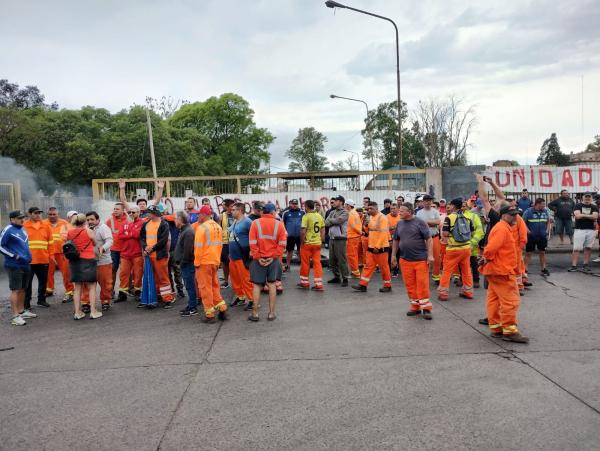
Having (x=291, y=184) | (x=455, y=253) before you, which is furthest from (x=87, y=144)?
(x=455, y=253)

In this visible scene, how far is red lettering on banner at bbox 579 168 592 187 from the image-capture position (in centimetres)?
1499

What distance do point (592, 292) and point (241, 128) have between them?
4255cm

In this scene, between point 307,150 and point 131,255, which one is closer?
point 131,255

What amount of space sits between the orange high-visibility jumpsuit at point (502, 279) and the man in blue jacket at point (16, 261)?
6.85 metres

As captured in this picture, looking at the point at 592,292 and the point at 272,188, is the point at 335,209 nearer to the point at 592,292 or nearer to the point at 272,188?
the point at 592,292

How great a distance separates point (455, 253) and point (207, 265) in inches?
165

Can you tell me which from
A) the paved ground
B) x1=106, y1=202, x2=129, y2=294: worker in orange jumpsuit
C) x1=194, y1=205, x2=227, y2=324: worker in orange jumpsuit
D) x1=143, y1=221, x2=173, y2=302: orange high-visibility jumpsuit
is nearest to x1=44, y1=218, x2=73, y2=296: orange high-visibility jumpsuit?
x1=106, y1=202, x2=129, y2=294: worker in orange jumpsuit

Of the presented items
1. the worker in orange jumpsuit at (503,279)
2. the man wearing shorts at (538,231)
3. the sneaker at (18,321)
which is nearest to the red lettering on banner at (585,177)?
the man wearing shorts at (538,231)

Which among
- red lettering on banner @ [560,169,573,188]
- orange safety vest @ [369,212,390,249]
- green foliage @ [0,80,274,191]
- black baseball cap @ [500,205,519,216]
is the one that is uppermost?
green foliage @ [0,80,274,191]

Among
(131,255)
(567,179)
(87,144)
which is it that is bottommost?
(131,255)

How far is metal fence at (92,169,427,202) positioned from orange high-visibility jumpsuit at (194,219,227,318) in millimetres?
8735

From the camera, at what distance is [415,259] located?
270 inches

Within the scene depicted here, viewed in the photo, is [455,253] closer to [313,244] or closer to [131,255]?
[313,244]

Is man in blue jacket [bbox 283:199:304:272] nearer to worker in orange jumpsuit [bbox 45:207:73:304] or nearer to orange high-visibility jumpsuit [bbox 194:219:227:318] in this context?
orange high-visibility jumpsuit [bbox 194:219:227:318]
